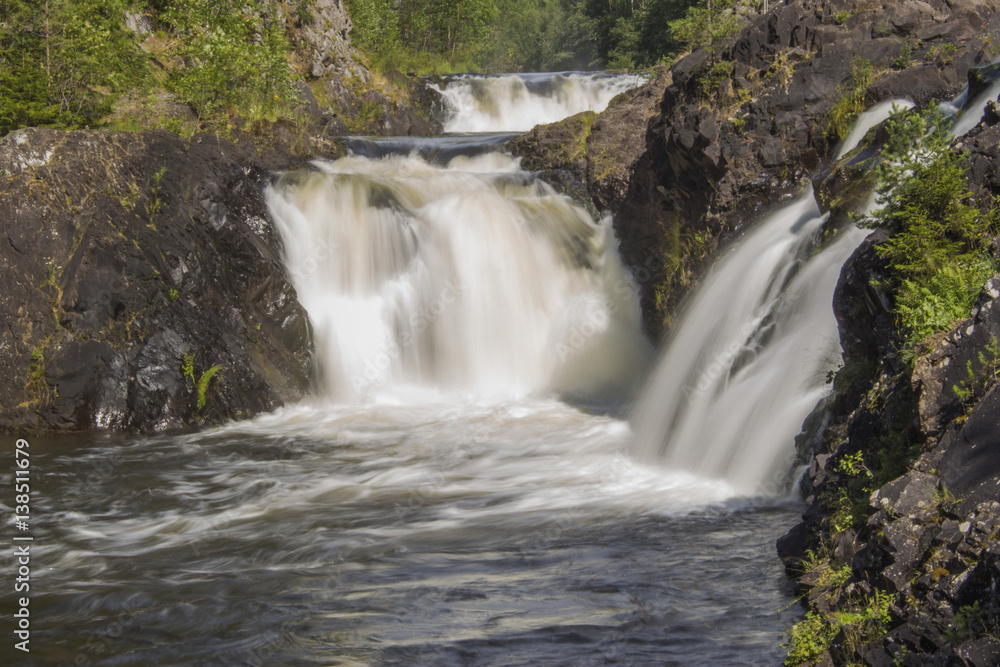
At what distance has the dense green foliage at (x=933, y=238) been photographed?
4594 mm

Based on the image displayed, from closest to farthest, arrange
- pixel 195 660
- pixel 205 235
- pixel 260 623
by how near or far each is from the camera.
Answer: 1. pixel 195 660
2. pixel 260 623
3. pixel 205 235

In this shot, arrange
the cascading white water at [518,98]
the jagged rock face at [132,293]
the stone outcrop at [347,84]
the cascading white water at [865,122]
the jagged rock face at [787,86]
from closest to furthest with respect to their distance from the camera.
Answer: the cascading white water at [865,122] < the jagged rock face at [787,86] < the jagged rock face at [132,293] < the stone outcrop at [347,84] < the cascading white water at [518,98]

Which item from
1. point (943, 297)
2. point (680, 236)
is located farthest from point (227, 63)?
point (943, 297)

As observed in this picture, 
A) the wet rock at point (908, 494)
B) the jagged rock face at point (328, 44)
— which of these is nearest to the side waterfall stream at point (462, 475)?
the wet rock at point (908, 494)

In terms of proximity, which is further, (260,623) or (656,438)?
(656,438)

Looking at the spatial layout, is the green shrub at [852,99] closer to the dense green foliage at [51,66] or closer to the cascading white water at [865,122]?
the cascading white water at [865,122]

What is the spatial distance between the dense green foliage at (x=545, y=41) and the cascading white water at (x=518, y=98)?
6.43 ft

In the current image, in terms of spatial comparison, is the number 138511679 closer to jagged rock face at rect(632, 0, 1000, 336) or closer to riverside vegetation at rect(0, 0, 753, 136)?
riverside vegetation at rect(0, 0, 753, 136)

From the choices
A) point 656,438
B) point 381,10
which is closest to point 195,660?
point 656,438

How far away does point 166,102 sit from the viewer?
48.6 ft

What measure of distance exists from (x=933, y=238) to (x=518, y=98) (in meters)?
19.3

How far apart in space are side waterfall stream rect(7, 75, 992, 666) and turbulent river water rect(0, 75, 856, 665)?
3 cm

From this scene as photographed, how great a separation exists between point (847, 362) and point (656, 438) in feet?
10.2

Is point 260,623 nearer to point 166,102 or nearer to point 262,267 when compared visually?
point 262,267
